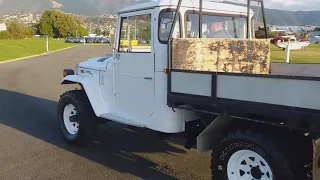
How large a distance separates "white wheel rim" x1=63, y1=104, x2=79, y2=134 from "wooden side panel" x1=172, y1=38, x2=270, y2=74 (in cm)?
277

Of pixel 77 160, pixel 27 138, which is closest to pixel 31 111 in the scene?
pixel 27 138

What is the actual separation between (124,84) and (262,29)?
8.39 ft

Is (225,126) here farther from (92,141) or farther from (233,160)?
(92,141)

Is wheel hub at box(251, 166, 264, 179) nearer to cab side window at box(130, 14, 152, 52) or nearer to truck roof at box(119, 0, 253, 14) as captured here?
cab side window at box(130, 14, 152, 52)

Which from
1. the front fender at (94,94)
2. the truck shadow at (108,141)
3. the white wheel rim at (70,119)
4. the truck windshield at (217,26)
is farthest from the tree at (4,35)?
the truck windshield at (217,26)

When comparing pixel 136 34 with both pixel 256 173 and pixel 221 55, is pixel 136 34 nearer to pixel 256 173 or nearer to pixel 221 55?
pixel 221 55

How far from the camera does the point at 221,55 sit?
18.4 ft

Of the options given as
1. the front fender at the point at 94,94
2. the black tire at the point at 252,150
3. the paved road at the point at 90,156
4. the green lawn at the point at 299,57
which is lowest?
the paved road at the point at 90,156

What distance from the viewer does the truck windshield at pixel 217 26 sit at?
571 cm

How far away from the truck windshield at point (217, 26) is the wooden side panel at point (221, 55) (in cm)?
36

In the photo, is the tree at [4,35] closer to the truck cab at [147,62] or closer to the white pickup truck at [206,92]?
the white pickup truck at [206,92]

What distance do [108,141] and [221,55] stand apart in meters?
2.93

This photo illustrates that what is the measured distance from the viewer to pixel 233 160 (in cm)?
461

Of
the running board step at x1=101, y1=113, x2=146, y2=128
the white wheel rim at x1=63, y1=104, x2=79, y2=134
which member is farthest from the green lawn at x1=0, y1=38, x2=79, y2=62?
the running board step at x1=101, y1=113, x2=146, y2=128
